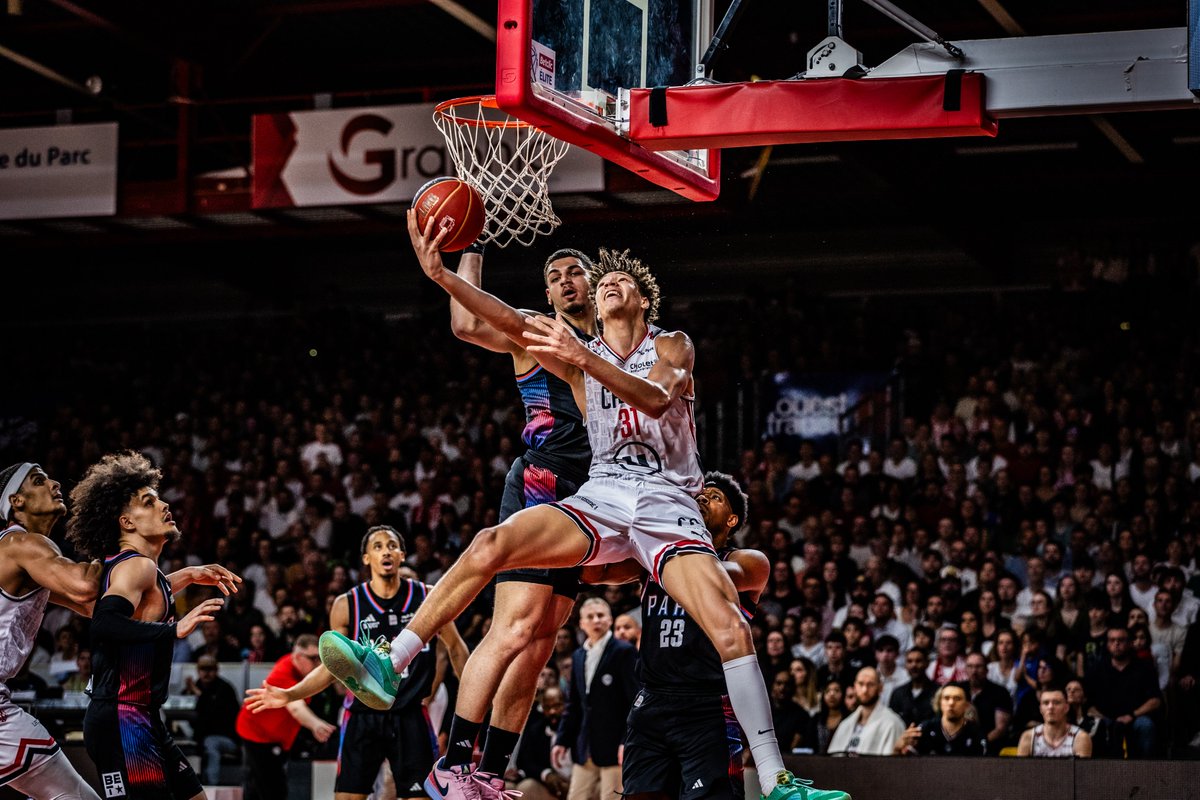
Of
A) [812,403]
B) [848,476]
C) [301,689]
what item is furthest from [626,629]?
[812,403]

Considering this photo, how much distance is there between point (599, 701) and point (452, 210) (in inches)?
190

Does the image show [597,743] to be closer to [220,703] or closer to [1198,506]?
[220,703]

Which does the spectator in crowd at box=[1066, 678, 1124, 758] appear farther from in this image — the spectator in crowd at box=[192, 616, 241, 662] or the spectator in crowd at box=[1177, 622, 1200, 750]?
the spectator in crowd at box=[192, 616, 241, 662]

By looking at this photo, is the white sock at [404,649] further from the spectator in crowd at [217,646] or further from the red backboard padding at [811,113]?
the spectator in crowd at [217,646]

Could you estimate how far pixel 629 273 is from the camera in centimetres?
680

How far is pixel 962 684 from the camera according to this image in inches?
436

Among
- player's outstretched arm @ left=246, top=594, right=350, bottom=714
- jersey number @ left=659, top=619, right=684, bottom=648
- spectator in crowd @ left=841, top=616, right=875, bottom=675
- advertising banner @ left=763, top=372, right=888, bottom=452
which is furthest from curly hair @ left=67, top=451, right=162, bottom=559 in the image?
advertising banner @ left=763, top=372, right=888, bottom=452

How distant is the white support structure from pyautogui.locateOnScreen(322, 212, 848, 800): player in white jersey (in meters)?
1.63

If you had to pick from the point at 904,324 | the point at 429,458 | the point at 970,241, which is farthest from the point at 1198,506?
the point at 429,458

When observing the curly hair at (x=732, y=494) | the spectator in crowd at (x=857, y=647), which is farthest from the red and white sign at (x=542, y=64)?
the spectator in crowd at (x=857, y=647)

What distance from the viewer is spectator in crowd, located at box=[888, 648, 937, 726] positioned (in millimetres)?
10930

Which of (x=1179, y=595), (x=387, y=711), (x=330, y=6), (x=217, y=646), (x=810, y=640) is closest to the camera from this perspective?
(x=387, y=711)

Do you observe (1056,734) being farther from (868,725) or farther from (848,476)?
(848,476)

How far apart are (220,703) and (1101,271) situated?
11.1m
